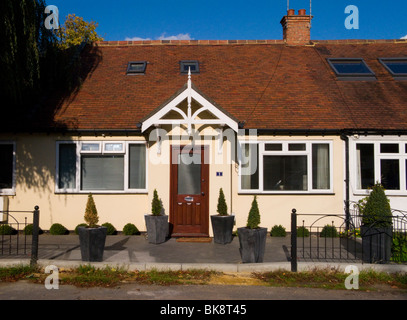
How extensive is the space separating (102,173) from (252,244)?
589 centimetres

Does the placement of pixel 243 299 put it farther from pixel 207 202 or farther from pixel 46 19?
pixel 46 19

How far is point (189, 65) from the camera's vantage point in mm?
15453

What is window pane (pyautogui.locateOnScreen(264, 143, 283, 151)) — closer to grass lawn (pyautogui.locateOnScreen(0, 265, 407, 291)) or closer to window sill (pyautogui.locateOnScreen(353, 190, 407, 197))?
window sill (pyautogui.locateOnScreen(353, 190, 407, 197))

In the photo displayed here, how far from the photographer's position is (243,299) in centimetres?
649

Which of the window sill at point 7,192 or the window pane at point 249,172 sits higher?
the window pane at point 249,172

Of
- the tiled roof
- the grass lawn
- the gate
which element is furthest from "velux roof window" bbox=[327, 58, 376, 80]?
the gate

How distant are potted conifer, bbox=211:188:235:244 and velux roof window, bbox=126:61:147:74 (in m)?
6.48

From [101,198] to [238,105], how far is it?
5219 mm

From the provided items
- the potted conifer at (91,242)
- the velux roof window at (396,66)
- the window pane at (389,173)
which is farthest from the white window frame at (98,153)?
the velux roof window at (396,66)

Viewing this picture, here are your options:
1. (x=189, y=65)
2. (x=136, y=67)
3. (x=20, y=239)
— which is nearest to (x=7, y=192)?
(x=20, y=239)

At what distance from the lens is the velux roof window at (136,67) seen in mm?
15070

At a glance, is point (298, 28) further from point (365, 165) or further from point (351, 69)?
point (365, 165)

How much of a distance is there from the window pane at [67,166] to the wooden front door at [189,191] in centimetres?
311

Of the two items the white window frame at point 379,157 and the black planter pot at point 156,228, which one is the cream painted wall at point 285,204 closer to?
the white window frame at point 379,157
